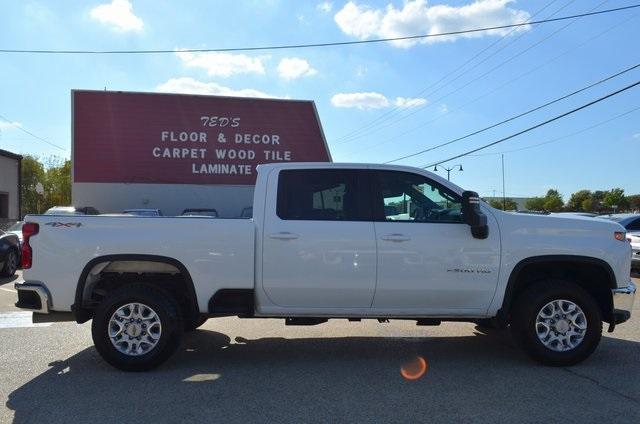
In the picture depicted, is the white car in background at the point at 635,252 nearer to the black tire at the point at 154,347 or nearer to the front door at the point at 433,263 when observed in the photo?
the front door at the point at 433,263

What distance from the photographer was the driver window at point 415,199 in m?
5.92

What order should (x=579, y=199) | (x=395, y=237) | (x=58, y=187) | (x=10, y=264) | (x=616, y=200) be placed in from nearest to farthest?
(x=395, y=237) < (x=10, y=264) < (x=58, y=187) < (x=616, y=200) < (x=579, y=199)

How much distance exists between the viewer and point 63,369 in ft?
19.2

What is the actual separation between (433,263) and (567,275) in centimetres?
163

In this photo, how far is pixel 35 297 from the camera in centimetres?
567

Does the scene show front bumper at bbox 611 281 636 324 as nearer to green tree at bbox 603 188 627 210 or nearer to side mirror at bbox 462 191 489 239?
side mirror at bbox 462 191 489 239

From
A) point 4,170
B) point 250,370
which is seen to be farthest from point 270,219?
point 4,170

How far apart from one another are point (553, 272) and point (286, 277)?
2.81 m

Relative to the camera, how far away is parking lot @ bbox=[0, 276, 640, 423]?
4.55 m

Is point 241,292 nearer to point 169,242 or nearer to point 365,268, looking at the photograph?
point 169,242

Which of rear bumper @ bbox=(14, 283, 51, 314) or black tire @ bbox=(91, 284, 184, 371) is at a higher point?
rear bumper @ bbox=(14, 283, 51, 314)

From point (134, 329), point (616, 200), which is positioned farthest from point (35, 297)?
point (616, 200)

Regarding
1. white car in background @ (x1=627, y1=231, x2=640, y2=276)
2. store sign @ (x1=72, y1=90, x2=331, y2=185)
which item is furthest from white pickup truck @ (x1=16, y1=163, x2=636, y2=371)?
store sign @ (x1=72, y1=90, x2=331, y2=185)

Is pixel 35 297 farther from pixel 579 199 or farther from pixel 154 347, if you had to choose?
pixel 579 199
